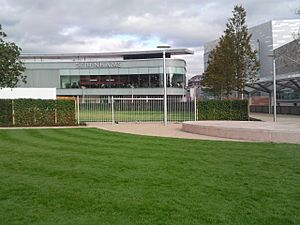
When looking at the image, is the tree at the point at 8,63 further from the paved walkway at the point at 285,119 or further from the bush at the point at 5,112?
the paved walkway at the point at 285,119

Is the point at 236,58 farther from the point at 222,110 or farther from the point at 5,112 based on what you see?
the point at 5,112

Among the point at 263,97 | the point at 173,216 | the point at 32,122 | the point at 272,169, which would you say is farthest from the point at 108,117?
the point at 263,97

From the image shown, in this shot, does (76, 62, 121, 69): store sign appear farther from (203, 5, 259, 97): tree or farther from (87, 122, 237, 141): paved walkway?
(87, 122, 237, 141): paved walkway

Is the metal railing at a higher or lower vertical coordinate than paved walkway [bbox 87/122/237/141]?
higher

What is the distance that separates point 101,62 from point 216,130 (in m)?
55.4

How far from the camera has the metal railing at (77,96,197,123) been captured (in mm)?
29484

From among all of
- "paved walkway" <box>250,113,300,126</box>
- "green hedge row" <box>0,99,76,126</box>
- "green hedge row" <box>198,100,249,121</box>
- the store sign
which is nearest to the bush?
"green hedge row" <box>0,99,76,126</box>

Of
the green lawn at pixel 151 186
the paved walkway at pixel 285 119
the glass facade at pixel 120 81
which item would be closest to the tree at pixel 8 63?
the green lawn at pixel 151 186

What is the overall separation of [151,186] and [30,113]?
21.1 metres

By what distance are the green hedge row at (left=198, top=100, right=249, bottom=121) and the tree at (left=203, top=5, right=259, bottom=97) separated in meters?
5.19

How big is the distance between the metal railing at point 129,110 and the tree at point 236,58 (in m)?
6.43

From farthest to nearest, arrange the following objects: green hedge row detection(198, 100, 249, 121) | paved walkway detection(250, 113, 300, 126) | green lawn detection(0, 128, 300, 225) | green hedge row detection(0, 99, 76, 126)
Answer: green hedge row detection(198, 100, 249, 121) → green hedge row detection(0, 99, 76, 126) → paved walkway detection(250, 113, 300, 126) → green lawn detection(0, 128, 300, 225)

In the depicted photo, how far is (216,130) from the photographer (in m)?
17.4

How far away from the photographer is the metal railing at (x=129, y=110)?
1161 inches
